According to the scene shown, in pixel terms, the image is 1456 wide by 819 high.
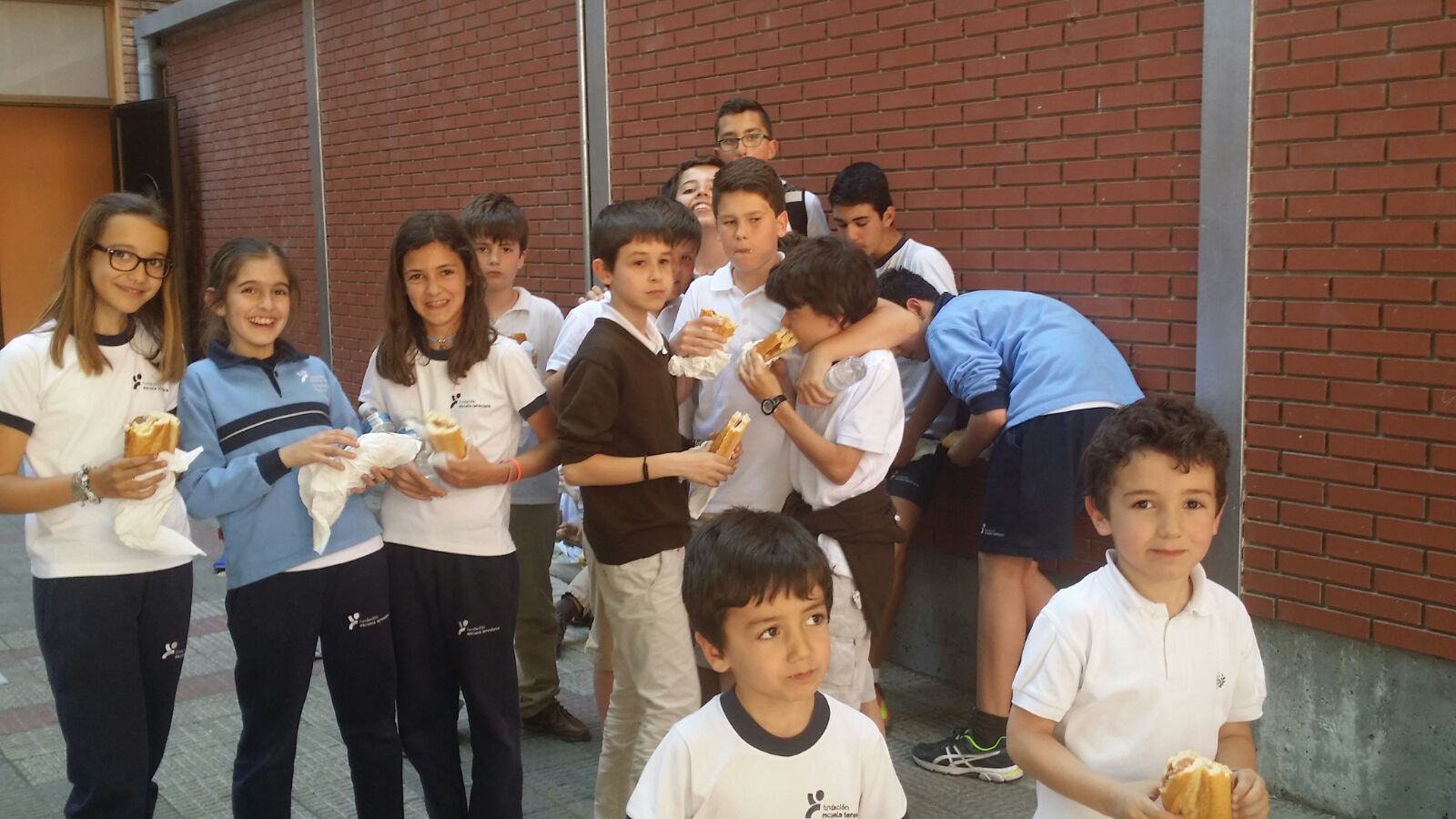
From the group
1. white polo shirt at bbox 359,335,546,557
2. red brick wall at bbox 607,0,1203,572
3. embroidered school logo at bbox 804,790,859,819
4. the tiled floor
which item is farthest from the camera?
red brick wall at bbox 607,0,1203,572

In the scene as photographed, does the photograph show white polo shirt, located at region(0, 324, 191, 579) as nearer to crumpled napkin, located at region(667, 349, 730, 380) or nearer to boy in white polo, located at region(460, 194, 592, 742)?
crumpled napkin, located at region(667, 349, 730, 380)

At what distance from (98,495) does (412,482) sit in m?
0.80

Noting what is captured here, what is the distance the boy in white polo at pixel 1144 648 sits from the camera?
2482 mm

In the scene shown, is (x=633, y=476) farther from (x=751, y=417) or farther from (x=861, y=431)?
(x=861, y=431)

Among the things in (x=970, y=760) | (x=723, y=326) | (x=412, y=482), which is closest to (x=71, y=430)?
(x=412, y=482)

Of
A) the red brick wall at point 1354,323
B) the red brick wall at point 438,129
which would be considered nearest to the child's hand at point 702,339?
the red brick wall at point 1354,323

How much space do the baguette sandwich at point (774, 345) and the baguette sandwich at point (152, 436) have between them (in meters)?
1.63

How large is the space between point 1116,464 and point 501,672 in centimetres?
203

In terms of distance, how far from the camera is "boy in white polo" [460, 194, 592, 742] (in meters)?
5.02

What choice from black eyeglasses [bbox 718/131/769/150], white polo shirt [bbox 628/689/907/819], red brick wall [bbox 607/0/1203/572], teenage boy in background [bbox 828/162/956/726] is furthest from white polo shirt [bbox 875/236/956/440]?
white polo shirt [bbox 628/689/907/819]

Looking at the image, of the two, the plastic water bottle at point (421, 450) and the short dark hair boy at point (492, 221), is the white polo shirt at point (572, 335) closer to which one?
the short dark hair boy at point (492, 221)

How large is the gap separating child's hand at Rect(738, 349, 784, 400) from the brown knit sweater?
Answer: 24 centimetres

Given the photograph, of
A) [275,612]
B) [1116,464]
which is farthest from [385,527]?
[1116,464]

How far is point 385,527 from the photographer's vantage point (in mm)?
3822
